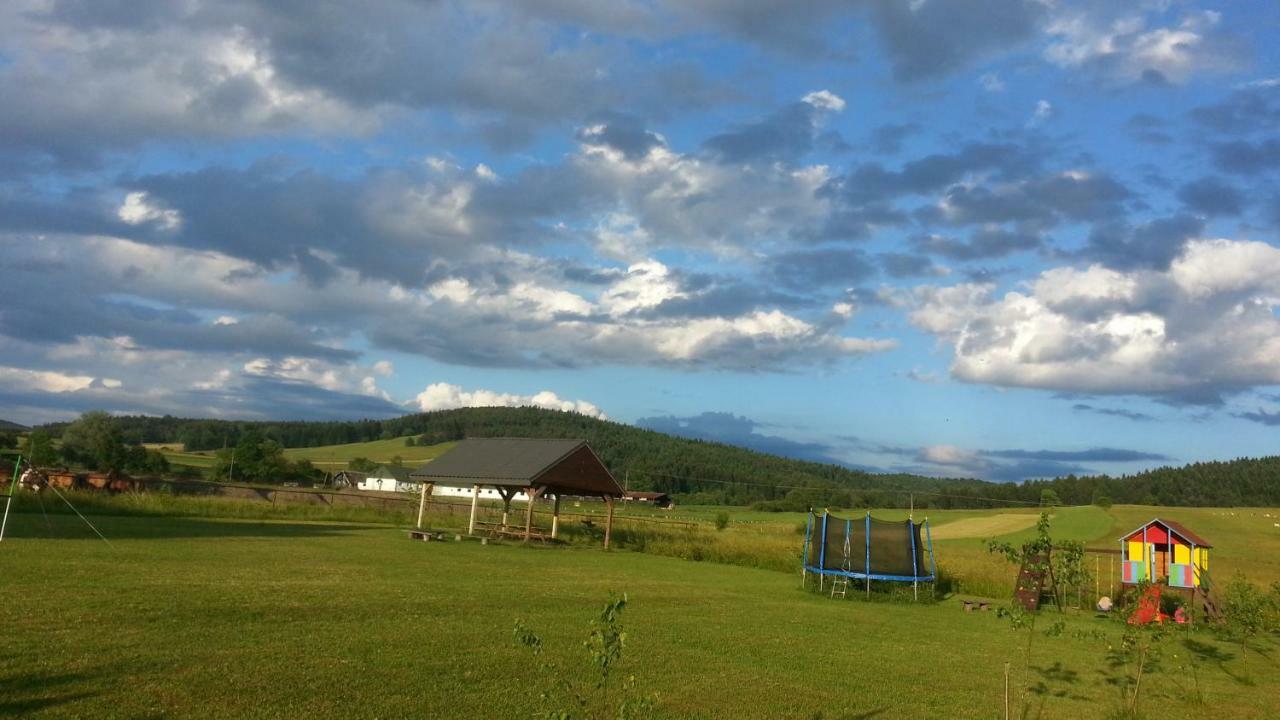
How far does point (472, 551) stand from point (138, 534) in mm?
8163

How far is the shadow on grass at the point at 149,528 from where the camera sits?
18.2 meters

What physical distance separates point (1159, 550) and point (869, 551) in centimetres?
715

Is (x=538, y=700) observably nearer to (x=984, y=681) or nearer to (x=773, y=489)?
(x=984, y=681)

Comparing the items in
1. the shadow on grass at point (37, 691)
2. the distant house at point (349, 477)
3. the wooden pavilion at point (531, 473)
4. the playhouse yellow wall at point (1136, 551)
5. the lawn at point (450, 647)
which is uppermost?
the wooden pavilion at point (531, 473)

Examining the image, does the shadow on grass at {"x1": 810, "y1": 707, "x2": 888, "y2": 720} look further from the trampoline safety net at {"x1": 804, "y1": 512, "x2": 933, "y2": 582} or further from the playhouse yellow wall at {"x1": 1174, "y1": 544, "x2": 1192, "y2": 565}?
the playhouse yellow wall at {"x1": 1174, "y1": 544, "x2": 1192, "y2": 565}

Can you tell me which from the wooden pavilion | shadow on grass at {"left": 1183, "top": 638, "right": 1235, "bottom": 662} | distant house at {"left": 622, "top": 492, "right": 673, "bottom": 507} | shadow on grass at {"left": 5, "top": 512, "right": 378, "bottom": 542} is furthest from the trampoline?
distant house at {"left": 622, "top": 492, "right": 673, "bottom": 507}

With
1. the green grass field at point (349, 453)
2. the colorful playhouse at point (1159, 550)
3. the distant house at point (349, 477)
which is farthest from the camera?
the green grass field at point (349, 453)

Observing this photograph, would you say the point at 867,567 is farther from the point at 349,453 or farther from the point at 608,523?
the point at 349,453

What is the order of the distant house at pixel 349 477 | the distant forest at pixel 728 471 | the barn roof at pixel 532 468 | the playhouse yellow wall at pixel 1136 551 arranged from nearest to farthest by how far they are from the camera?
1. the playhouse yellow wall at pixel 1136 551
2. the barn roof at pixel 532 468
3. the distant forest at pixel 728 471
4. the distant house at pixel 349 477

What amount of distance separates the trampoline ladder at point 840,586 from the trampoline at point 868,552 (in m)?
0.09

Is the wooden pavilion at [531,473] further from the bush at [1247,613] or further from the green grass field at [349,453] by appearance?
the green grass field at [349,453]

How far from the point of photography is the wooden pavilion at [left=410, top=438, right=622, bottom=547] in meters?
30.8

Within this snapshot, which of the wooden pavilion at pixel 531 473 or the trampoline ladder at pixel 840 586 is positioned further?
the wooden pavilion at pixel 531 473

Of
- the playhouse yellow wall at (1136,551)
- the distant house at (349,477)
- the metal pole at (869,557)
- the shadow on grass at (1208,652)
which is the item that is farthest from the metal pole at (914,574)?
the distant house at (349,477)
